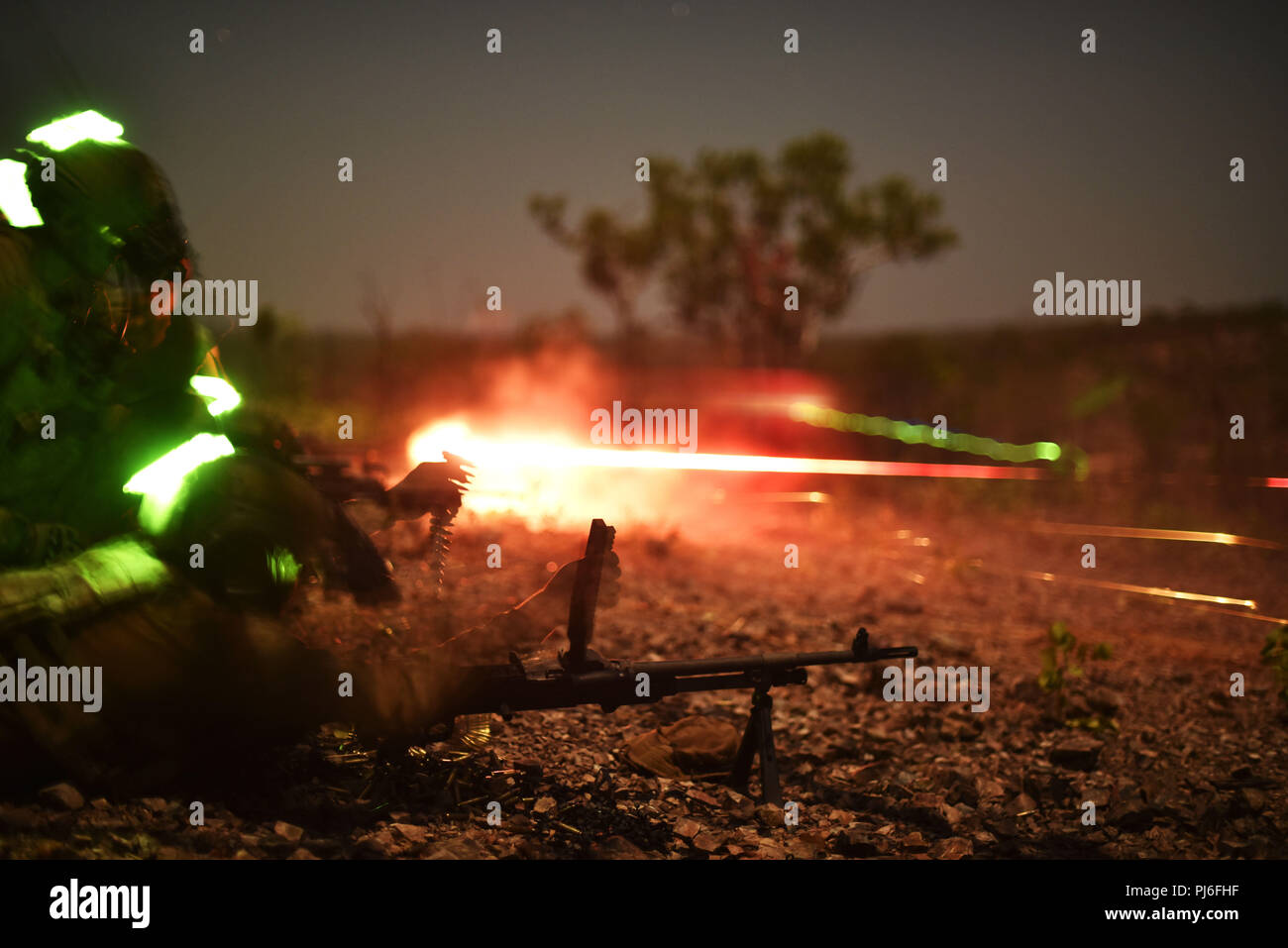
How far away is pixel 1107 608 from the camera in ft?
27.5

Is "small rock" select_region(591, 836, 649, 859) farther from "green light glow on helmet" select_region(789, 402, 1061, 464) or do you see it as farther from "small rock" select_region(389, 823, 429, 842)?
"green light glow on helmet" select_region(789, 402, 1061, 464)

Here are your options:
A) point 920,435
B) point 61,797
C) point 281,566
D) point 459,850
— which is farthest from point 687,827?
point 920,435

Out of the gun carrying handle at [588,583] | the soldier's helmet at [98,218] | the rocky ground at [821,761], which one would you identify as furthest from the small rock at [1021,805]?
the soldier's helmet at [98,218]

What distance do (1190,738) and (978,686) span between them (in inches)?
49.3

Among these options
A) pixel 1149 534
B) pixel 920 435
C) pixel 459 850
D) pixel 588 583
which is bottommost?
pixel 459 850

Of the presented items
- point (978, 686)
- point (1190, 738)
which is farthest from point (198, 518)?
point (1190, 738)

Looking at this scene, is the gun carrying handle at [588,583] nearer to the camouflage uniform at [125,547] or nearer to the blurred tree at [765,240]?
the camouflage uniform at [125,547]

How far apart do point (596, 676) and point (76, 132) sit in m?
2.87

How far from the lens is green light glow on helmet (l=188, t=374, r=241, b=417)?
12.4ft

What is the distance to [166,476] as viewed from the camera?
3.17 m

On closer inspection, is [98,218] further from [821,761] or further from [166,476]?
[821,761]

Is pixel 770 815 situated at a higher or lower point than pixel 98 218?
lower
